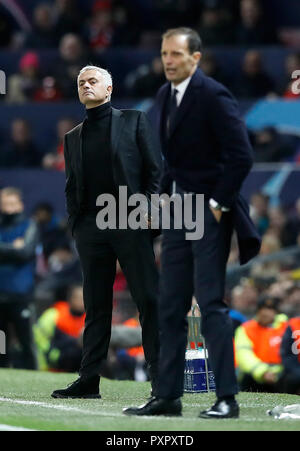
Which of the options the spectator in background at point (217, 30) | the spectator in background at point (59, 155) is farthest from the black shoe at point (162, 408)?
the spectator in background at point (217, 30)

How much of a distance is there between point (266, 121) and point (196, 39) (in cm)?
860

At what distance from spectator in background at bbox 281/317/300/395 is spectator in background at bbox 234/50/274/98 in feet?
19.5

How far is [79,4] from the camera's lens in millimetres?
18453

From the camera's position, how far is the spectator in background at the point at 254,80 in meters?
15.4

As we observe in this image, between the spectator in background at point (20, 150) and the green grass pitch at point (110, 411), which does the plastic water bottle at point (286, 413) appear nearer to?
the green grass pitch at point (110, 411)

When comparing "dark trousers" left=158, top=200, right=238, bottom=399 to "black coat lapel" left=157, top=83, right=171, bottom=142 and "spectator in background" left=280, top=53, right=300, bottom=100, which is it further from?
"spectator in background" left=280, top=53, right=300, bottom=100

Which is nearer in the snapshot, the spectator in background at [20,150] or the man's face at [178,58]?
the man's face at [178,58]

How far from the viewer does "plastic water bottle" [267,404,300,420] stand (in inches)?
258

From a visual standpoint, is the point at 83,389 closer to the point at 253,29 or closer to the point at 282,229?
the point at 282,229

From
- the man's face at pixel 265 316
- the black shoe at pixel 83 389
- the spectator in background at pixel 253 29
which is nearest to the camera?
the black shoe at pixel 83 389

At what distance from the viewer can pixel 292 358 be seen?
9.90 m

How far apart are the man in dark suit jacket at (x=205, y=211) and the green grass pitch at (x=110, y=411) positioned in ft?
0.74

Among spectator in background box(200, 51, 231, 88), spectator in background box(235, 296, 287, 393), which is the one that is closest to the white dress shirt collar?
spectator in background box(235, 296, 287, 393)

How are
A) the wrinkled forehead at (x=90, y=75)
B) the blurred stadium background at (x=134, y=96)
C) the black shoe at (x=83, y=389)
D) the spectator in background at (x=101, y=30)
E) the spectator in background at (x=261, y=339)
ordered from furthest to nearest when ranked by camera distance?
the spectator in background at (x=101, y=30), the blurred stadium background at (x=134, y=96), the spectator in background at (x=261, y=339), the black shoe at (x=83, y=389), the wrinkled forehead at (x=90, y=75)
